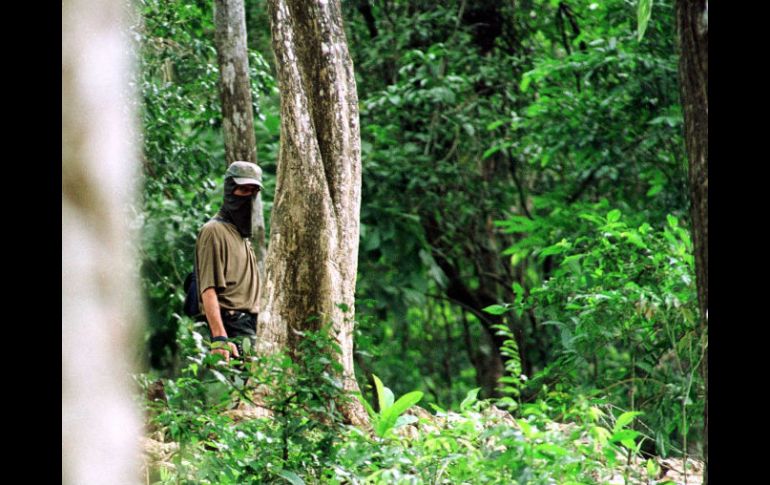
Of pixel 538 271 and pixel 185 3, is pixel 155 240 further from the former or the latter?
pixel 538 271

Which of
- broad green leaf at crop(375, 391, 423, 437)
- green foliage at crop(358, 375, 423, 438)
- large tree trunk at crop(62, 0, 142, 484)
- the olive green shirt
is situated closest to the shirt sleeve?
the olive green shirt

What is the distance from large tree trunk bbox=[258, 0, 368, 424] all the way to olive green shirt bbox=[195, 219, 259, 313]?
30cm

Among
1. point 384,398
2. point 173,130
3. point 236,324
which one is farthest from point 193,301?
point 173,130

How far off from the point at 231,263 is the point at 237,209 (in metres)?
0.34

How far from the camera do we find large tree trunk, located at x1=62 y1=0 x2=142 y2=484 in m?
2.91

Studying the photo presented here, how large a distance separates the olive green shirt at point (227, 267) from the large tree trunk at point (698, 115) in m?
2.87

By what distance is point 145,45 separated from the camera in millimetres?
8820

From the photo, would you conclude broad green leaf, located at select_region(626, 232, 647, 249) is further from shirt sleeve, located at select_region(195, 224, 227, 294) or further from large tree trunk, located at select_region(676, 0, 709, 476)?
shirt sleeve, located at select_region(195, 224, 227, 294)

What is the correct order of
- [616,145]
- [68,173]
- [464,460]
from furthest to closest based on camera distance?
[616,145]
[464,460]
[68,173]

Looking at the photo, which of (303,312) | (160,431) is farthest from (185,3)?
(160,431)

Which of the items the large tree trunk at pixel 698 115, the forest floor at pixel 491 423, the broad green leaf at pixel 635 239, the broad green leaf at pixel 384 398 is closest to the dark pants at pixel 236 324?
the forest floor at pixel 491 423
